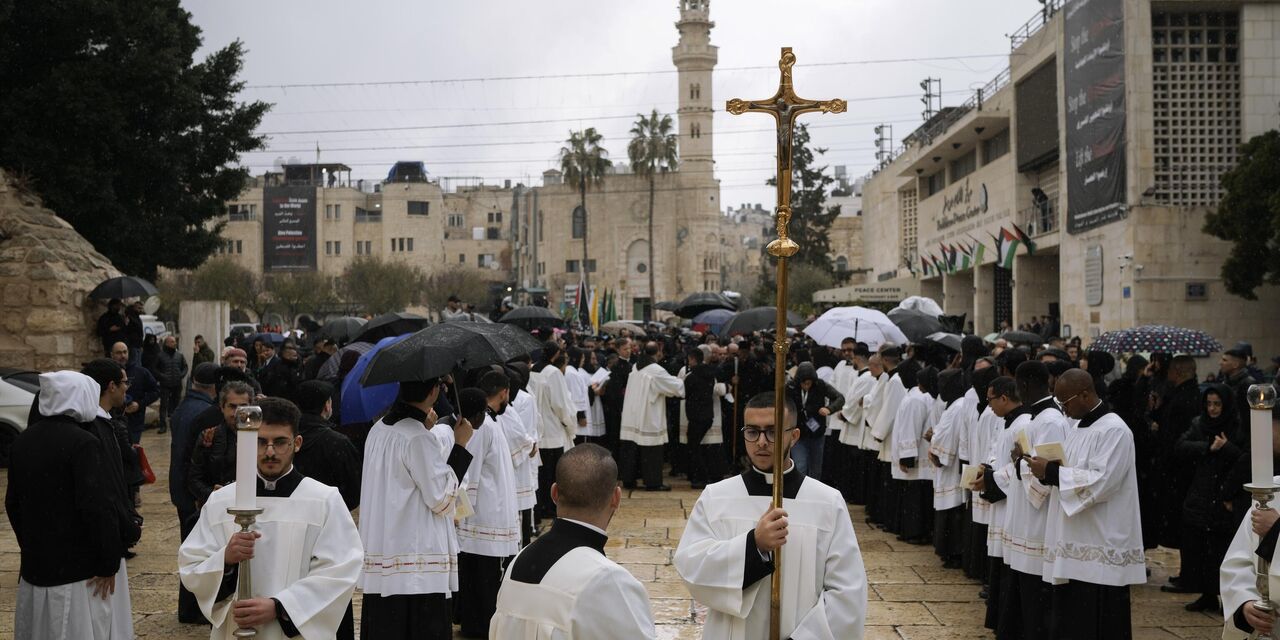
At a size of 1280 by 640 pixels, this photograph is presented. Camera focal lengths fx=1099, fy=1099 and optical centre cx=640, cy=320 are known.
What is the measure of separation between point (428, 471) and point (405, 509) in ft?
0.83

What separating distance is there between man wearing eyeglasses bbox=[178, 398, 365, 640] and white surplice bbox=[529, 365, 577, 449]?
7.52m

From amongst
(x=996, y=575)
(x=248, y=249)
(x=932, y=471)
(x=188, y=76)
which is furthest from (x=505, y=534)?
(x=248, y=249)

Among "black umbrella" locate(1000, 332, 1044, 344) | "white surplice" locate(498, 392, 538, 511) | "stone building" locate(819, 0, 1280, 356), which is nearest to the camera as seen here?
"white surplice" locate(498, 392, 538, 511)

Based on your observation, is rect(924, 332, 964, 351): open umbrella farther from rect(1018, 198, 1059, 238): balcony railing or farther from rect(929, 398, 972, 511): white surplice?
rect(1018, 198, 1059, 238): balcony railing

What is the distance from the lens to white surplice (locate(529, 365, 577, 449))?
11.9m

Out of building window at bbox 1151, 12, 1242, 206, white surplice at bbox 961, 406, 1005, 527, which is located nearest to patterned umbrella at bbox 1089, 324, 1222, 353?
white surplice at bbox 961, 406, 1005, 527

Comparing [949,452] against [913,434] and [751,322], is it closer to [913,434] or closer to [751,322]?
[913,434]

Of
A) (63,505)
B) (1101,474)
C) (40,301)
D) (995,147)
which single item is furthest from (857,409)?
(995,147)

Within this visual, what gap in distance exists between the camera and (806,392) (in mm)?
11695

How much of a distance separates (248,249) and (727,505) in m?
75.3

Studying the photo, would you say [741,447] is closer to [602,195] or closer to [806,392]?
[806,392]

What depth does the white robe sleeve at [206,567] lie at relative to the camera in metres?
4.06

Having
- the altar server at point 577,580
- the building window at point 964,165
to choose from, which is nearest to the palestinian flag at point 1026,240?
the building window at point 964,165

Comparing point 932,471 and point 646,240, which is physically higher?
point 646,240
